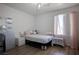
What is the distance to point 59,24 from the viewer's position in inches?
58.6

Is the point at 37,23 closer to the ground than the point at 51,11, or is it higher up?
closer to the ground

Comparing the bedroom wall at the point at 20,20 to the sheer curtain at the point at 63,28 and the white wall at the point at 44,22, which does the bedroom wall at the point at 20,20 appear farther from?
the sheer curtain at the point at 63,28

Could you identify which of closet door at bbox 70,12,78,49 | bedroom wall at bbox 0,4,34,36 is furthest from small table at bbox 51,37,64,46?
bedroom wall at bbox 0,4,34,36

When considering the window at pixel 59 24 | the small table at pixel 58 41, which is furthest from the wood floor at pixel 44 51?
the window at pixel 59 24

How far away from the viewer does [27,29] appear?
5.20 feet

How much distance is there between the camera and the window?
57.8 inches

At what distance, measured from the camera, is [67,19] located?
1.46 meters

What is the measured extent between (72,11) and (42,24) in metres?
0.74

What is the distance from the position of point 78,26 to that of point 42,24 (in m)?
0.82

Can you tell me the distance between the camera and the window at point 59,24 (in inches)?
57.8

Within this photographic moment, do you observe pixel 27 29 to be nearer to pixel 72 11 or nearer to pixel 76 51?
pixel 72 11
